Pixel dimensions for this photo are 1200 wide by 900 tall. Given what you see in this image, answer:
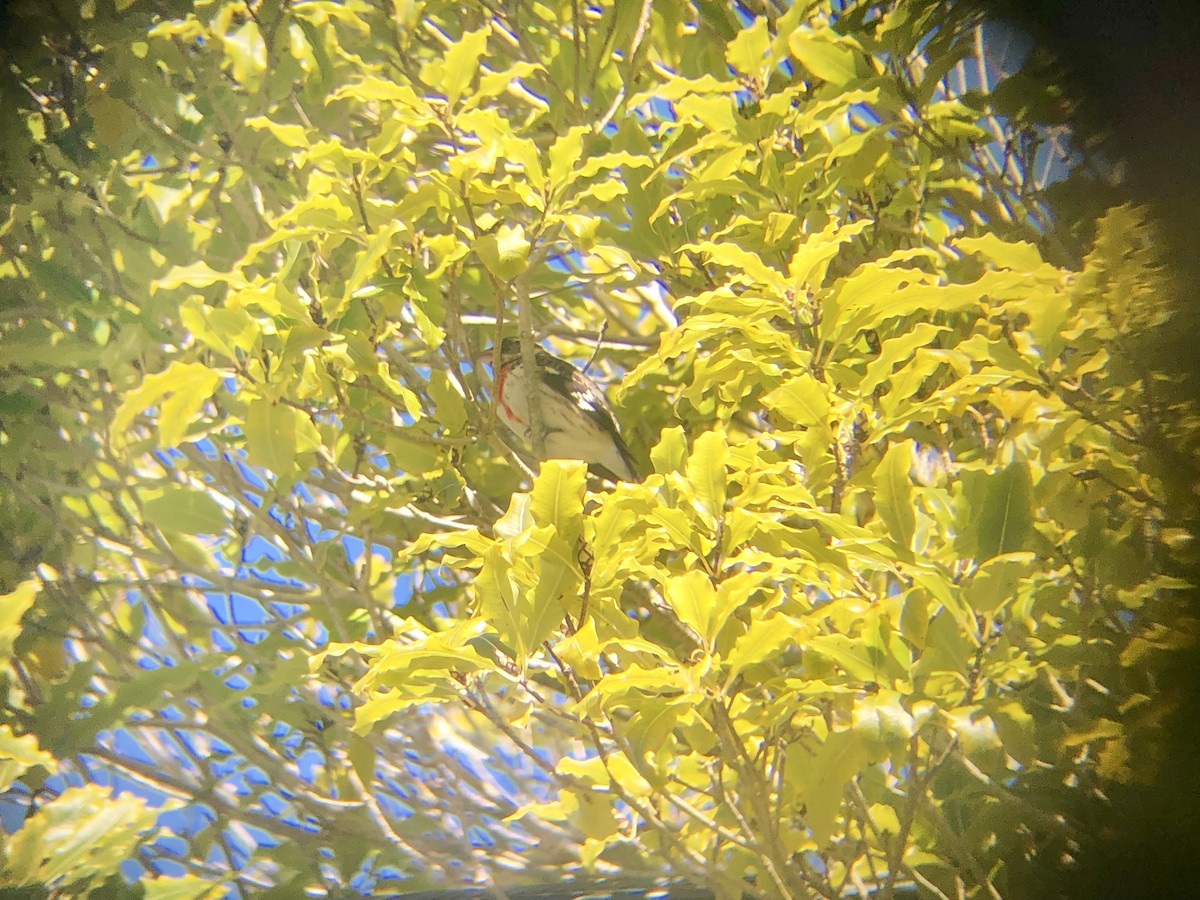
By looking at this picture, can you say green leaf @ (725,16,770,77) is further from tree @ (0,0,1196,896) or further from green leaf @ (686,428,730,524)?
green leaf @ (686,428,730,524)

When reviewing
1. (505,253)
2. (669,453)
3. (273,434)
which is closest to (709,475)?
(669,453)

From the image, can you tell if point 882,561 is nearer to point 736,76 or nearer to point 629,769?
point 629,769

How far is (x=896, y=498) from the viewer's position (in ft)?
2.81

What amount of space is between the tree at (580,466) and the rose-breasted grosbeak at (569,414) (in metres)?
0.09

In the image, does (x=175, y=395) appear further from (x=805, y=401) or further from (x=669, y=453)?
(x=805, y=401)

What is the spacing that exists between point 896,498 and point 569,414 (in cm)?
106

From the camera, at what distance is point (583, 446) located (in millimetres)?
1844

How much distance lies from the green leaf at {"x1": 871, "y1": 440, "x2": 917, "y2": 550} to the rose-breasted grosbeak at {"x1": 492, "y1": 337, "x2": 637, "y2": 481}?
895mm

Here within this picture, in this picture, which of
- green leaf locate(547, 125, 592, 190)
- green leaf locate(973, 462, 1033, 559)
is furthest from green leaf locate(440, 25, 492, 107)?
green leaf locate(973, 462, 1033, 559)

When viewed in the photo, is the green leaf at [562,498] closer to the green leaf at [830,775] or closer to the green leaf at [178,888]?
the green leaf at [830,775]

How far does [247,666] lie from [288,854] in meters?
0.29

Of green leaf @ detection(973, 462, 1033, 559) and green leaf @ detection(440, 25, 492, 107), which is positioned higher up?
green leaf @ detection(440, 25, 492, 107)

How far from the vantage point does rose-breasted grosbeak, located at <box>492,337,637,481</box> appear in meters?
1.77

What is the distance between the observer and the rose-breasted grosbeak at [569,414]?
69.8 inches
